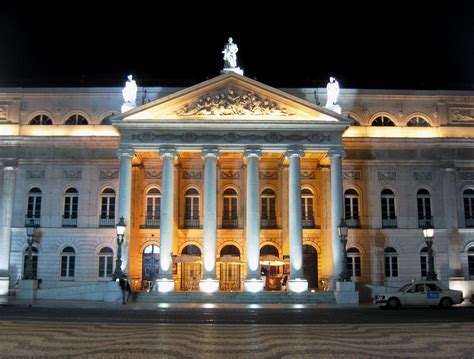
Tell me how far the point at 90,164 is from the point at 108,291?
41.4 feet

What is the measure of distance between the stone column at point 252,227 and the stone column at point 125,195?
7.95 m

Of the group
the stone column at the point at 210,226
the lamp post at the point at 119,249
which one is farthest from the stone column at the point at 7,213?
the stone column at the point at 210,226

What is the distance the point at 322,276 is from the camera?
44750 millimetres

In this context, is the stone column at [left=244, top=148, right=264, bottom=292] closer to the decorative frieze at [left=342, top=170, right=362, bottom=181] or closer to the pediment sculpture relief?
the pediment sculpture relief

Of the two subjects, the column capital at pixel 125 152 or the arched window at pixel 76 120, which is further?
the arched window at pixel 76 120

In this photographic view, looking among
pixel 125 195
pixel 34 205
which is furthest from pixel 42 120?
pixel 125 195

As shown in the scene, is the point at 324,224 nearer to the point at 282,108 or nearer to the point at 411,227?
the point at 411,227

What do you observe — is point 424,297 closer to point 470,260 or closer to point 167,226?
point 470,260

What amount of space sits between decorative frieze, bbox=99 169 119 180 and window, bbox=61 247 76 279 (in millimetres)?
5928

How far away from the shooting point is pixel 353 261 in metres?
44.8

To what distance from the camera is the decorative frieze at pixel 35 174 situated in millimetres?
45375

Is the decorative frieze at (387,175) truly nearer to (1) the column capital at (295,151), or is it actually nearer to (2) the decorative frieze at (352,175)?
(2) the decorative frieze at (352,175)

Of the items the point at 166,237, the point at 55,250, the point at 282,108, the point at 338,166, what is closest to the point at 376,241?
the point at 338,166

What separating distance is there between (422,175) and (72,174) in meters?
26.9
